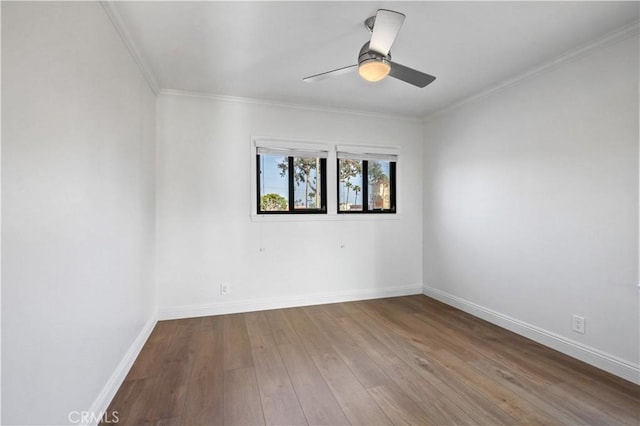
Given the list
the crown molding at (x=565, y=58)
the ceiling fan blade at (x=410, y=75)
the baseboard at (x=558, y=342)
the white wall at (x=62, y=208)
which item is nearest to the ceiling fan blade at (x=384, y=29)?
the ceiling fan blade at (x=410, y=75)

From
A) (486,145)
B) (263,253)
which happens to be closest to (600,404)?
(486,145)

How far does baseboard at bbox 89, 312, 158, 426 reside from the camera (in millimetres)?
1612

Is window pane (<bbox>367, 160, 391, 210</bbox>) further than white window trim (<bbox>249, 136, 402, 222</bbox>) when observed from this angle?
Yes

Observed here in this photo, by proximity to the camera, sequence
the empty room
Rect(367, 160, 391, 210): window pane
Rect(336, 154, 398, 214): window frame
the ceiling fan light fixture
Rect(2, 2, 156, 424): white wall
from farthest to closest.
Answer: Rect(367, 160, 391, 210): window pane
Rect(336, 154, 398, 214): window frame
the ceiling fan light fixture
the empty room
Rect(2, 2, 156, 424): white wall

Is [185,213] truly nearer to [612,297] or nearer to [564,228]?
[564,228]

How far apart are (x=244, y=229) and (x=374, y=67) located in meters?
2.26

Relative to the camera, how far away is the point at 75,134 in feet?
4.55

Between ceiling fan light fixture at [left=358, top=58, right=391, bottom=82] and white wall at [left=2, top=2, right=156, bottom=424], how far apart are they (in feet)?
4.99

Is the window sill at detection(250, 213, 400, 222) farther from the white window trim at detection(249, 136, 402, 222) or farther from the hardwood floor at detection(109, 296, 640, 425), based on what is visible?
the hardwood floor at detection(109, 296, 640, 425)

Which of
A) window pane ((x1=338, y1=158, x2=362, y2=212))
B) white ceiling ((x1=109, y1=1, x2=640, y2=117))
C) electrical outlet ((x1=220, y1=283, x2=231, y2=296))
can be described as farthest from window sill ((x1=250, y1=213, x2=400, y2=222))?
white ceiling ((x1=109, y1=1, x2=640, y2=117))

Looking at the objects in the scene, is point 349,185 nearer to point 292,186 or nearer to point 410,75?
point 292,186

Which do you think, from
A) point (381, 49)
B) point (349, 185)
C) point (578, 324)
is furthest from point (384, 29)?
point (578, 324)

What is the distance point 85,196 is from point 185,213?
1.70m

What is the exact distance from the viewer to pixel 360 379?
2.04m
